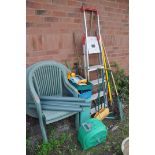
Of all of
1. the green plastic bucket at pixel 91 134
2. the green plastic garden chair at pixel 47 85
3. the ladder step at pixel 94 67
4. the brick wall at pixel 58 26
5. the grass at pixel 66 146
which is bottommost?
the grass at pixel 66 146

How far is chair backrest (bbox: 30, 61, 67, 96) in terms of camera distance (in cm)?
320

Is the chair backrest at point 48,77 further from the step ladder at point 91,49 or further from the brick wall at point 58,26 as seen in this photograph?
the step ladder at point 91,49

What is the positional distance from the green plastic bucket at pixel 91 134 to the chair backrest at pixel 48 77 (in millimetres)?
645

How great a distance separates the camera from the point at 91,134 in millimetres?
2898

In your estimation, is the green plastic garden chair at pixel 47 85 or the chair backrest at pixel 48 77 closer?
the green plastic garden chair at pixel 47 85

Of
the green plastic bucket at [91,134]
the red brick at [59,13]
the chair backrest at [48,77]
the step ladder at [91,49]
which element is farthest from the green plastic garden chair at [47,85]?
the red brick at [59,13]

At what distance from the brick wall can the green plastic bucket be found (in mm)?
1078

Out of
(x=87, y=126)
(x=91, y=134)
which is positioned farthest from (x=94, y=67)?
(x=91, y=134)

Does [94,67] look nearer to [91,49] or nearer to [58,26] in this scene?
[91,49]

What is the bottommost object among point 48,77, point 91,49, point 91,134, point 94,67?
point 91,134

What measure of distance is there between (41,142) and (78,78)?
1.05 metres

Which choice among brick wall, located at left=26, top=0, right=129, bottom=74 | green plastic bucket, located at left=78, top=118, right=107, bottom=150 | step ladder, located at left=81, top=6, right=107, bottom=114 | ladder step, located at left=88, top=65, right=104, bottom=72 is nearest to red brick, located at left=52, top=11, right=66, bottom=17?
brick wall, located at left=26, top=0, right=129, bottom=74

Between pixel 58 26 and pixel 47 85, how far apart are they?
861mm

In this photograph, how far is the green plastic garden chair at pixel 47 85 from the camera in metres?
2.95
